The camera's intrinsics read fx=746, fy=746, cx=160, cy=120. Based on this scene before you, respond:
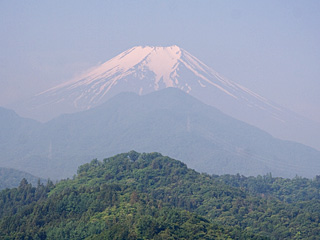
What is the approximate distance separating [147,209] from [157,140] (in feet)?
416

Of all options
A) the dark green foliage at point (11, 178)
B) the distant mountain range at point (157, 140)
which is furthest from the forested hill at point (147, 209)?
the distant mountain range at point (157, 140)

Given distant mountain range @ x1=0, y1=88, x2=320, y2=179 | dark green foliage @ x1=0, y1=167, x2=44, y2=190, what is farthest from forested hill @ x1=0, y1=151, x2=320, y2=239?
distant mountain range @ x1=0, y1=88, x2=320, y2=179

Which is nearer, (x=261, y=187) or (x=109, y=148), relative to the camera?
(x=261, y=187)

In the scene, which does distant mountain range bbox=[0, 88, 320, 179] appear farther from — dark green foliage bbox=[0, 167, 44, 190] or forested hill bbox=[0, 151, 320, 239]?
forested hill bbox=[0, 151, 320, 239]

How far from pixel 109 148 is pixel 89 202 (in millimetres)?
116771

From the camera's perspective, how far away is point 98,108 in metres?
197

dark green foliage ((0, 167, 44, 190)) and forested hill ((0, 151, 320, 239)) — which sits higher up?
forested hill ((0, 151, 320, 239))

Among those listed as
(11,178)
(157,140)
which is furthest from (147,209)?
(157,140)

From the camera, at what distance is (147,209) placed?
2026 inches

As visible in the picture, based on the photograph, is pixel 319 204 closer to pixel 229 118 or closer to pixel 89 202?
pixel 89 202

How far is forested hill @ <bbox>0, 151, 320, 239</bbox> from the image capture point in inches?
1891

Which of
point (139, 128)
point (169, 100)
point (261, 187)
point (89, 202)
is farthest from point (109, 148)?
point (89, 202)

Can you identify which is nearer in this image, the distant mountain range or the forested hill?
the forested hill

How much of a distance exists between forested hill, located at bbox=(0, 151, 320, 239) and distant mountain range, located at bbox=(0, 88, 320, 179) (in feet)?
249
